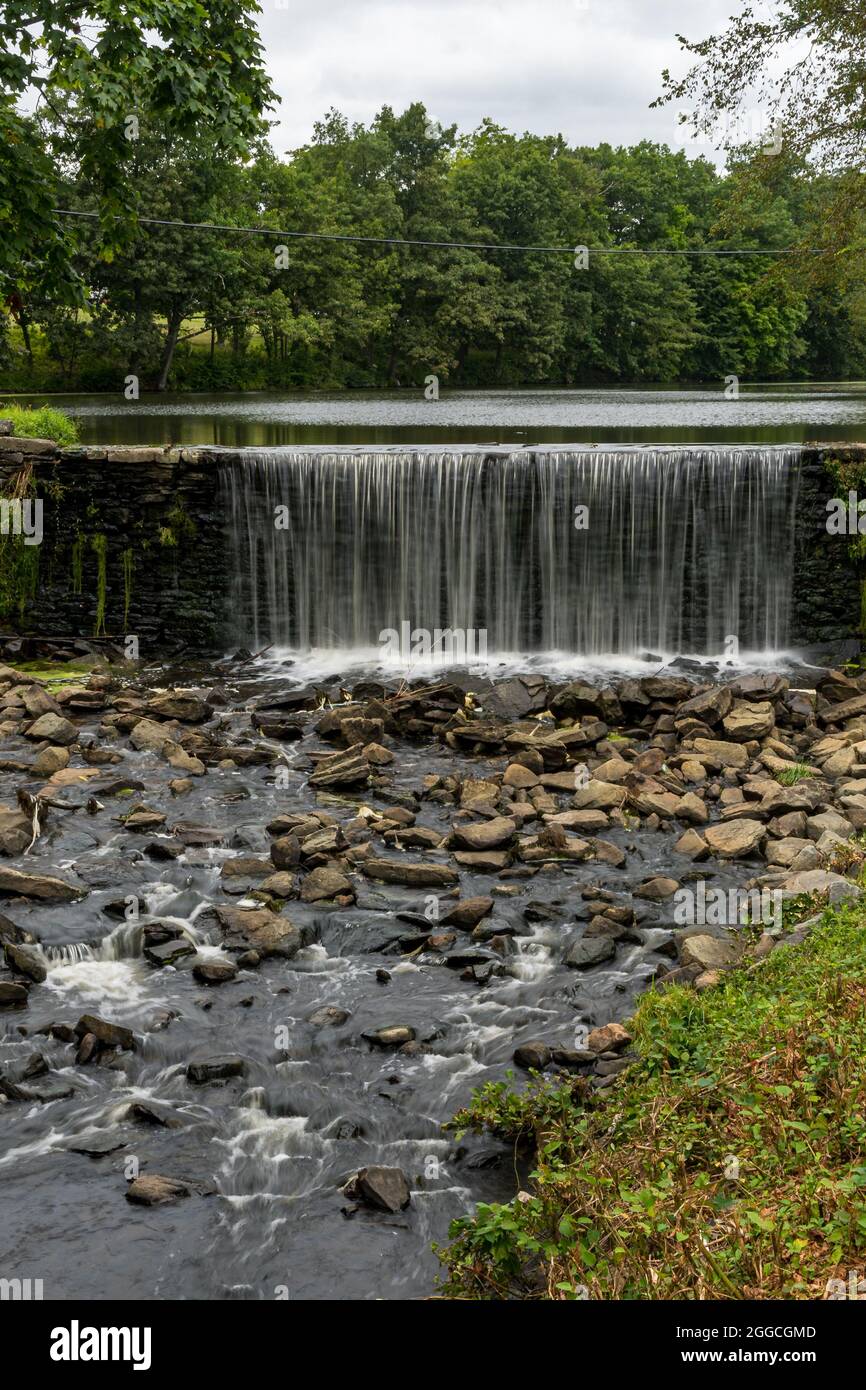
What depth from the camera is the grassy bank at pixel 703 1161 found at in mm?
4883

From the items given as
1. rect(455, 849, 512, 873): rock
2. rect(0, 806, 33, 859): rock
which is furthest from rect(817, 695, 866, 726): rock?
rect(0, 806, 33, 859): rock

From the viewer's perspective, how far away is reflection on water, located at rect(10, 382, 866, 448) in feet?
80.9

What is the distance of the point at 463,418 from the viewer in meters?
31.9

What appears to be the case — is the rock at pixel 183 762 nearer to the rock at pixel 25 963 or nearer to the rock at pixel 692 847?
the rock at pixel 25 963

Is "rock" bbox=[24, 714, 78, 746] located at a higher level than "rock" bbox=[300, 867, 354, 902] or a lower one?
higher

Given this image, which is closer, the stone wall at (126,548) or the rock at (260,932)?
the rock at (260,932)

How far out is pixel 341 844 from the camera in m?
10.7

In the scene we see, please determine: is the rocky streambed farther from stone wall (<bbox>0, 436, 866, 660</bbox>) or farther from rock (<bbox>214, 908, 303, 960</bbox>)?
stone wall (<bbox>0, 436, 866, 660</bbox>)

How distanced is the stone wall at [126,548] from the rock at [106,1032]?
10.2 meters

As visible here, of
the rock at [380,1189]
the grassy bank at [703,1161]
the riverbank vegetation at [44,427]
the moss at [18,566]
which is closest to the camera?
the grassy bank at [703,1161]

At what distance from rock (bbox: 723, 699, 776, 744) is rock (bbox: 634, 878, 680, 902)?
150 inches

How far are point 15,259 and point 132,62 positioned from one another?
2.06 meters

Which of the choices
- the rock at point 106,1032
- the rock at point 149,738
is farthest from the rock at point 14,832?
the rock at point 106,1032

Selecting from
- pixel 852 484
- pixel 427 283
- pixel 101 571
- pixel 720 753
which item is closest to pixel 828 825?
pixel 720 753
